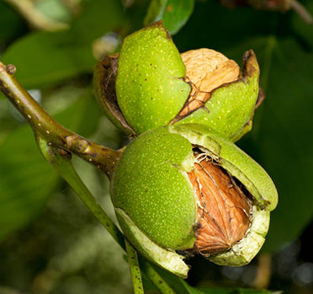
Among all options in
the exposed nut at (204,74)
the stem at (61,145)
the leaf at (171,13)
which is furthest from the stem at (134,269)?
the leaf at (171,13)

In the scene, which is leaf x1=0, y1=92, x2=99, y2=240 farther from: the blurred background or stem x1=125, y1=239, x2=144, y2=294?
stem x1=125, y1=239, x2=144, y2=294

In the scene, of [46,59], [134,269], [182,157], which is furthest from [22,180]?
[182,157]

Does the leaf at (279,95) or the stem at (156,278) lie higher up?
the stem at (156,278)

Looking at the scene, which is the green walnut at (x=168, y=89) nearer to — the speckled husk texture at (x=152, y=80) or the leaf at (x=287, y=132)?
the speckled husk texture at (x=152, y=80)

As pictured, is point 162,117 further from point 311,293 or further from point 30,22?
point 311,293

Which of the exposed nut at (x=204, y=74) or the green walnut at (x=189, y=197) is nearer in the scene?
the green walnut at (x=189, y=197)

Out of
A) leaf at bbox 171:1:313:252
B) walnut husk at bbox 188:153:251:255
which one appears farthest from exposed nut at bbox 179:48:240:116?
leaf at bbox 171:1:313:252
